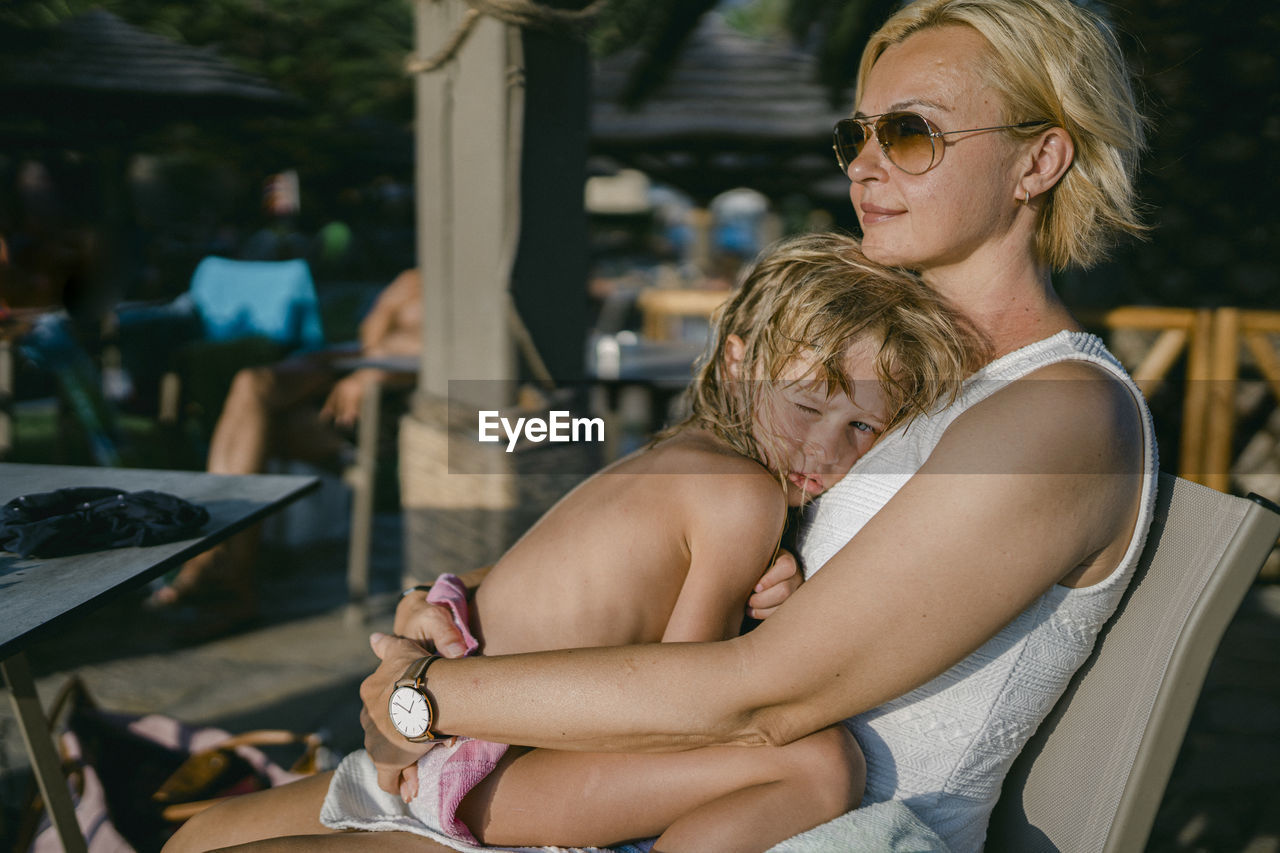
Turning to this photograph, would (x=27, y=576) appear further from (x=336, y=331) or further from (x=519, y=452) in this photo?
(x=336, y=331)

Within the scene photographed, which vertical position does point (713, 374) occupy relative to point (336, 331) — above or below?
above

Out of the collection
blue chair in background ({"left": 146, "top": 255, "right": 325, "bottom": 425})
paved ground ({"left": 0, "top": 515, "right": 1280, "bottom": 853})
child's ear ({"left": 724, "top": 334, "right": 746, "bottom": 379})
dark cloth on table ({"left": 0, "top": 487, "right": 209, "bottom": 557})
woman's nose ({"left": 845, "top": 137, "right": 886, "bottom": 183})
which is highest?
woman's nose ({"left": 845, "top": 137, "right": 886, "bottom": 183})

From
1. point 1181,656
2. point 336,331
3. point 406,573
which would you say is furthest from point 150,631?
point 336,331

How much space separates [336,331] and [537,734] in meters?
12.5

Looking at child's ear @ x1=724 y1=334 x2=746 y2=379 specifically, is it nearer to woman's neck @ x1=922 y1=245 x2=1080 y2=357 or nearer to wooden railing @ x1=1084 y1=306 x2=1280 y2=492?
woman's neck @ x1=922 y1=245 x2=1080 y2=357

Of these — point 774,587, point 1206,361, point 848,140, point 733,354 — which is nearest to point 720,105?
point 1206,361

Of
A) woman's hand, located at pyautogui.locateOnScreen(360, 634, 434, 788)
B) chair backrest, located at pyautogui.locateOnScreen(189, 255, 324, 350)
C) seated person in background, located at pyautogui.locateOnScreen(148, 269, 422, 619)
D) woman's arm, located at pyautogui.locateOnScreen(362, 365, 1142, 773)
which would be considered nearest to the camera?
woman's arm, located at pyautogui.locateOnScreen(362, 365, 1142, 773)

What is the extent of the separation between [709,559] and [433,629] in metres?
0.51

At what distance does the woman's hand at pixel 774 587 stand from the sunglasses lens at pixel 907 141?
67 cm

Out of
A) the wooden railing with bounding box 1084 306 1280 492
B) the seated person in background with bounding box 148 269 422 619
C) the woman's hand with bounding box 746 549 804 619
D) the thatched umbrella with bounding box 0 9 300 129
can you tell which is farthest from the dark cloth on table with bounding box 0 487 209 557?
the thatched umbrella with bounding box 0 9 300 129

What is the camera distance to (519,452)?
3.56 meters

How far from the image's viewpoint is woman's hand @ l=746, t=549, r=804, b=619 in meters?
1.50

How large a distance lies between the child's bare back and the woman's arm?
18cm

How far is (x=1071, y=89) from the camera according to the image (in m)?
1.46
